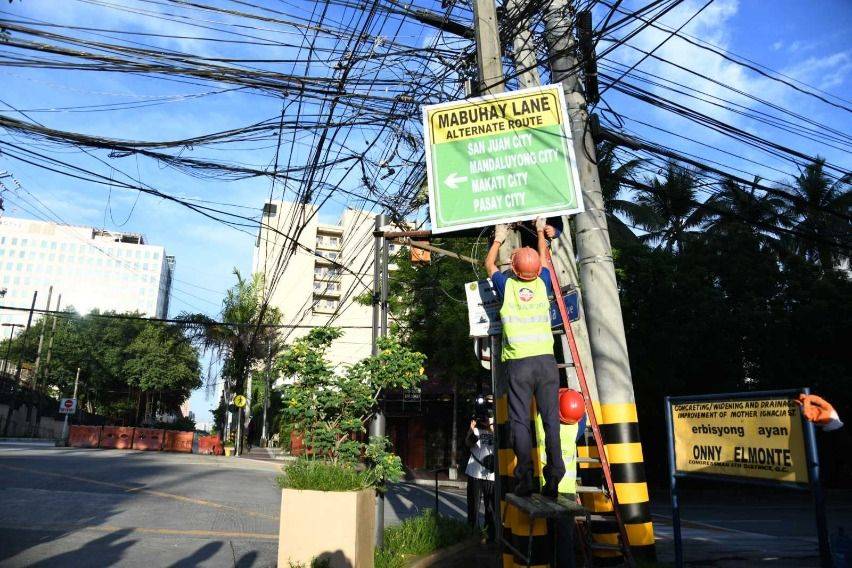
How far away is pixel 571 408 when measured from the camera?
452 centimetres

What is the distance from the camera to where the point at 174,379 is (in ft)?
145

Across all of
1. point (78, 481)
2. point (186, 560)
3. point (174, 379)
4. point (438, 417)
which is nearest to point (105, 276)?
point (174, 379)

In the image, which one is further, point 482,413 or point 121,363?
point 121,363

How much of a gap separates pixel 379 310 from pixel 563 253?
4.22 m

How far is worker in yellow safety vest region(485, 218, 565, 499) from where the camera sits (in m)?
4.02

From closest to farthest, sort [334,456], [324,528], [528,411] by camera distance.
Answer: [528,411], [324,528], [334,456]

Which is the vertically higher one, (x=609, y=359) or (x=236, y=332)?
(x=236, y=332)

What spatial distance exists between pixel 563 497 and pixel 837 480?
26200 mm

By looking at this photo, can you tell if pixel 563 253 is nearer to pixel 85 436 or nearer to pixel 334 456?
pixel 334 456

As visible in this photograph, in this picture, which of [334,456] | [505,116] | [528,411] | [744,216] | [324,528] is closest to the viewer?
[528,411]

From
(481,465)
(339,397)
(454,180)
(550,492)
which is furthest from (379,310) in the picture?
(550,492)

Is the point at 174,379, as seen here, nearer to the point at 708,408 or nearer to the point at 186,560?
the point at 186,560

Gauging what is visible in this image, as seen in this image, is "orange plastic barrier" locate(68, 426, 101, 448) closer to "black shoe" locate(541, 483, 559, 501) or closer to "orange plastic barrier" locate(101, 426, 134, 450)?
"orange plastic barrier" locate(101, 426, 134, 450)

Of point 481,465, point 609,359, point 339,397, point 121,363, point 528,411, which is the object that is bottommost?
point 481,465
